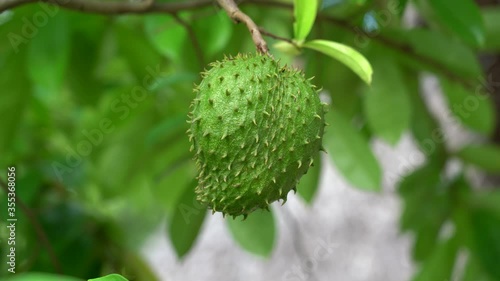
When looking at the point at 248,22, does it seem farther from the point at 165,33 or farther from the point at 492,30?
the point at 492,30

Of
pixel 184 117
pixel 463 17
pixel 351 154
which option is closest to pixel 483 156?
pixel 351 154

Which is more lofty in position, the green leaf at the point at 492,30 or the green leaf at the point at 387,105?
the green leaf at the point at 492,30

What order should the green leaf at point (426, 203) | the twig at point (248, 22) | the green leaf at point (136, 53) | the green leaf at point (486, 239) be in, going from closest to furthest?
1. the twig at point (248, 22)
2. the green leaf at point (486, 239)
3. the green leaf at point (136, 53)
4. the green leaf at point (426, 203)

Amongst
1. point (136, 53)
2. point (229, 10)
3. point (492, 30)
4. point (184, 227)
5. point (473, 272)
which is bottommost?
point (473, 272)

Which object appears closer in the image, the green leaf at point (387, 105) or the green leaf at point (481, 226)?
the green leaf at point (387, 105)

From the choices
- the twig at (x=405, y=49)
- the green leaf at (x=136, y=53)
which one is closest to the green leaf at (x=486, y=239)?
the twig at (x=405, y=49)

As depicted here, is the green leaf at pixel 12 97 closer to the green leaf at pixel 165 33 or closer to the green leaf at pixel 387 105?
the green leaf at pixel 165 33

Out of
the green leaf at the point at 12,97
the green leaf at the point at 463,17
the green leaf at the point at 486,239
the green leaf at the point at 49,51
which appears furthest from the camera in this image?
the green leaf at the point at 486,239
